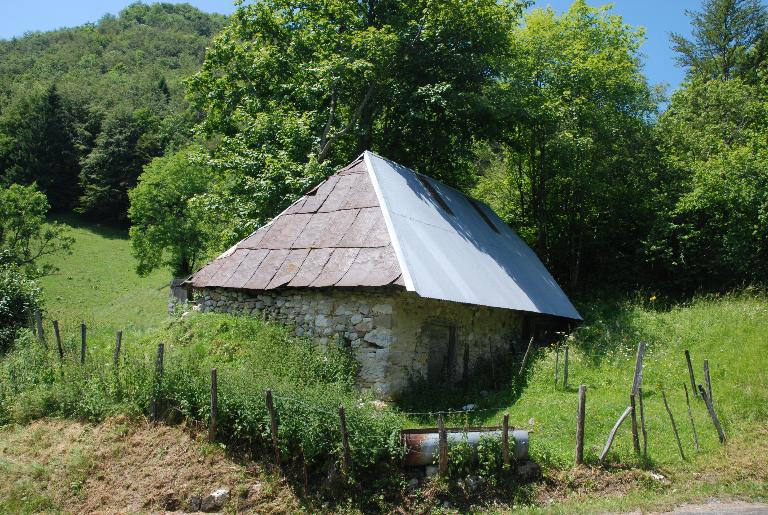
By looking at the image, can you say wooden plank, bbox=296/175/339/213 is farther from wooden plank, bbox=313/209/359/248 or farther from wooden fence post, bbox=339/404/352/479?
wooden fence post, bbox=339/404/352/479

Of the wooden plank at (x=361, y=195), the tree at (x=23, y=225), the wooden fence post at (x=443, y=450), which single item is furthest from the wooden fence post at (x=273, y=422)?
the tree at (x=23, y=225)

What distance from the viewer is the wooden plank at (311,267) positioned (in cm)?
1129

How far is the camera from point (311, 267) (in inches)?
456

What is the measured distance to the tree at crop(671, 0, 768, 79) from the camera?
2684 centimetres

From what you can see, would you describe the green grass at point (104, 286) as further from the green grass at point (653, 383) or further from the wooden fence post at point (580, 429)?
the wooden fence post at point (580, 429)

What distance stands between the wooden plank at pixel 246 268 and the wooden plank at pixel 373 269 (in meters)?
2.58

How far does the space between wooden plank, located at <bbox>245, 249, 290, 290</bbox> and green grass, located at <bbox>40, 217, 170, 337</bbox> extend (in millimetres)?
11982

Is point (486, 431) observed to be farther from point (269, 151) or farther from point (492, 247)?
point (269, 151)

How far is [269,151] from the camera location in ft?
58.4

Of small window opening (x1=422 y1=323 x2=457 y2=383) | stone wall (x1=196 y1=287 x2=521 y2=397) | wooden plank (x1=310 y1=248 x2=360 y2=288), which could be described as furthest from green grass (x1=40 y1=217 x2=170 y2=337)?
small window opening (x1=422 y1=323 x2=457 y2=383)

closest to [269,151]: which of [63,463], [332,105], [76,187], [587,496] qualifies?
[332,105]

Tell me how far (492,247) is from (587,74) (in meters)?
7.90

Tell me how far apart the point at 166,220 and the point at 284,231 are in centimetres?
2016

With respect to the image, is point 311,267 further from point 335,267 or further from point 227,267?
point 227,267
